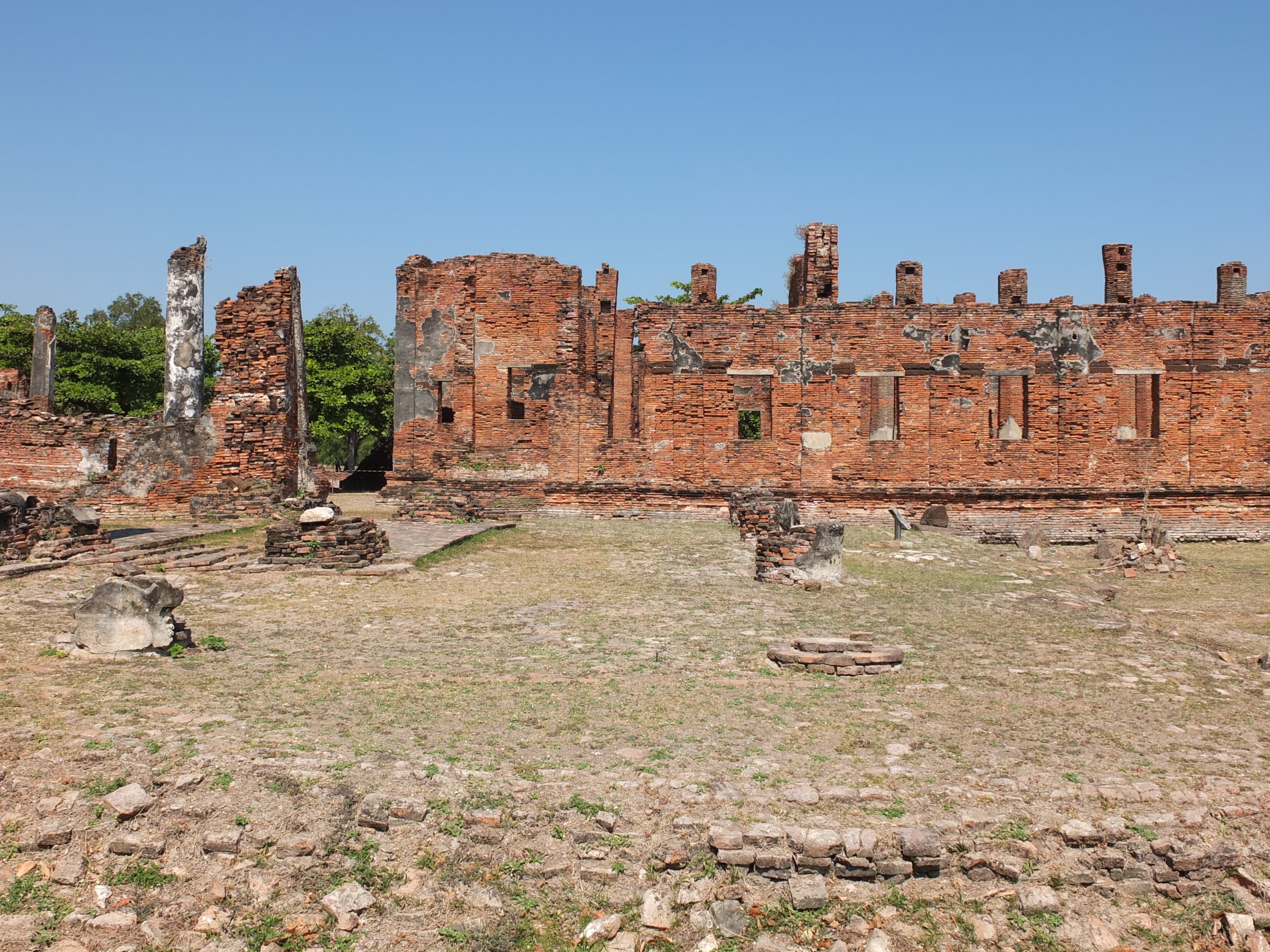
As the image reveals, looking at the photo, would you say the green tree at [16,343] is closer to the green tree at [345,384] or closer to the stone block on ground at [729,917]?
the green tree at [345,384]

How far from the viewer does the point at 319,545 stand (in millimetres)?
9914

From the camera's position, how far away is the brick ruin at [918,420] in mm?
18344

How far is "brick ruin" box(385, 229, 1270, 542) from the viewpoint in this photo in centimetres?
1834

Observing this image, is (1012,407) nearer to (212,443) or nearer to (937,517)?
(937,517)

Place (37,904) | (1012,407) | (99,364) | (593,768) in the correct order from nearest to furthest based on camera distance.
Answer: (37,904)
(593,768)
(1012,407)
(99,364)

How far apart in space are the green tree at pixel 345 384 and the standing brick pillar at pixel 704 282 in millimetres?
16027

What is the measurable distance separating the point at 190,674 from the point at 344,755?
183 cm

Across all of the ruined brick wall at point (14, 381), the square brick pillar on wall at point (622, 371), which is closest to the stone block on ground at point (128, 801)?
the square brick pillar on wall at point (622, 371)

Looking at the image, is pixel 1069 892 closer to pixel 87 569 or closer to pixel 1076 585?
pixel 1076 585

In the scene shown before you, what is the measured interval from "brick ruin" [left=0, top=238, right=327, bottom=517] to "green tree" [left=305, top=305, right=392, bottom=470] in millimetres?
15571

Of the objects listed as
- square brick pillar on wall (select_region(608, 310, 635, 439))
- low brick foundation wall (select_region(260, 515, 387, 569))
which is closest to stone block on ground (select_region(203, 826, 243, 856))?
low brick foundation wall (select_region(260, 515, 387, 569))

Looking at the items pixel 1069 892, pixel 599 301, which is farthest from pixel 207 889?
pixel 599 301

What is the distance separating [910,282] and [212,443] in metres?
14.1

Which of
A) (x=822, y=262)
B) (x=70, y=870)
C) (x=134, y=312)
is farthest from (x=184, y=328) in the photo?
(x=134, y=312)
